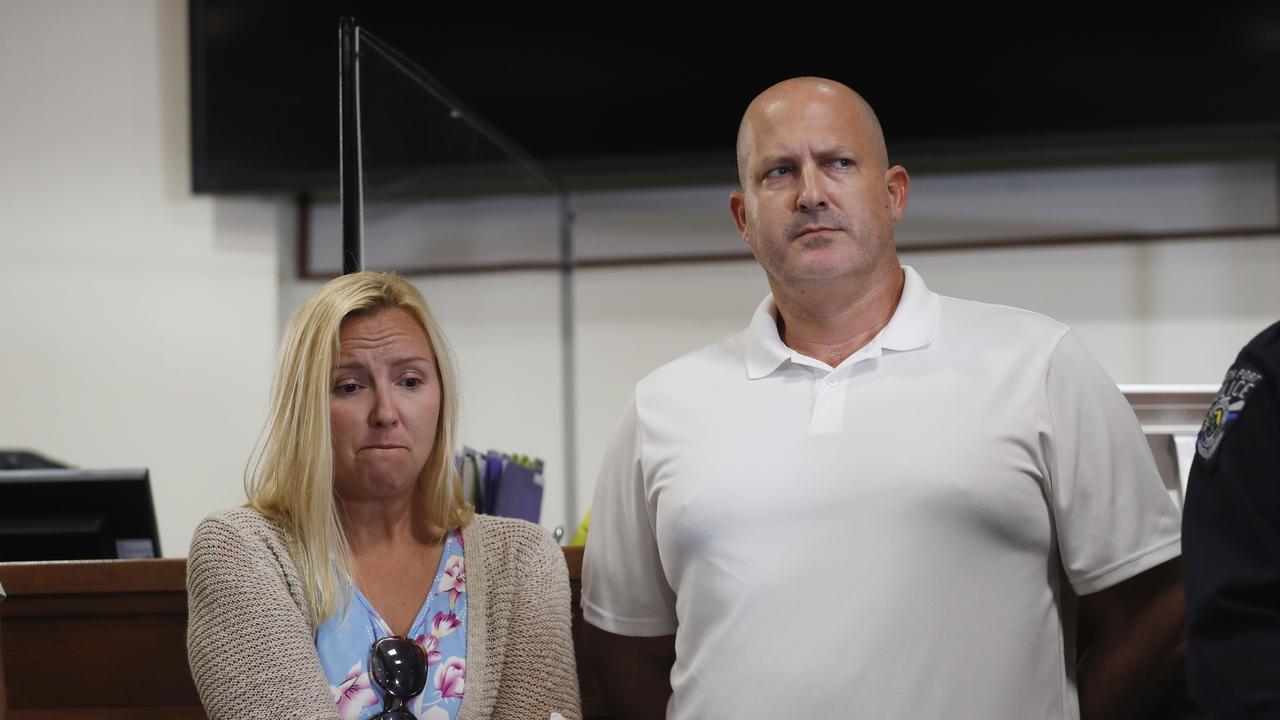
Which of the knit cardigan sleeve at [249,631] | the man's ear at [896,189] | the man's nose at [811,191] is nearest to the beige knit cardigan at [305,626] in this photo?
the knit cardigan sleeve at [249,631]

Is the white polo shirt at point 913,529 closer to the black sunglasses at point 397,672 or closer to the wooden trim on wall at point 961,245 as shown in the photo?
the black sunglasses at point 397,672

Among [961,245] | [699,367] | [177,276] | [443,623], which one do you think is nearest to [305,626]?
[443,623]

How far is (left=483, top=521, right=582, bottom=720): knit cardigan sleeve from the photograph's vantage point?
1.61 meters

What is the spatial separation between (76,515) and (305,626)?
40.2 inches

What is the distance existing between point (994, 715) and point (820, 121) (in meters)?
0.81

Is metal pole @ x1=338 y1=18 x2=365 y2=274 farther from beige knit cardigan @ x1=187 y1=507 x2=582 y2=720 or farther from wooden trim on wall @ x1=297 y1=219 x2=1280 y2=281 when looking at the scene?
wooden trim on wall @ x1=297 y1=219 x2=1280 y2=281

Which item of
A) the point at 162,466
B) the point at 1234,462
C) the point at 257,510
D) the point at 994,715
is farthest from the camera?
the point at 162,466

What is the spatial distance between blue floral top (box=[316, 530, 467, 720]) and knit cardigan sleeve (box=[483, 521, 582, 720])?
65 mm

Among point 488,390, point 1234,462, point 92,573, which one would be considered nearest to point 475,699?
point 92,573

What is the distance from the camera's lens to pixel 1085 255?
3.91 meters

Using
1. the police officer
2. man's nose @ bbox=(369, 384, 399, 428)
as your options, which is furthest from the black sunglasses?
the police officer

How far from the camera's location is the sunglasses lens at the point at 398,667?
1.54 meters

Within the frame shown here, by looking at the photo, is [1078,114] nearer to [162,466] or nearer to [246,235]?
[246,235]

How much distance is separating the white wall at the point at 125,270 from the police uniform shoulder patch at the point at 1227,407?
141 inches
